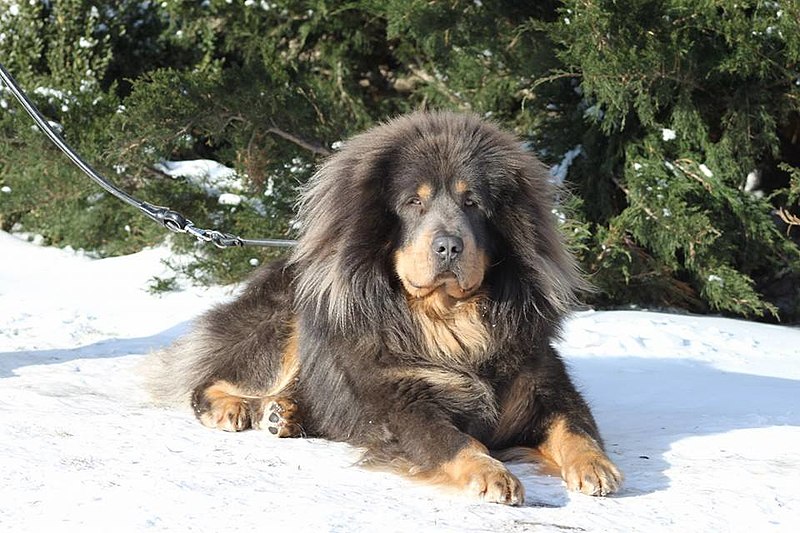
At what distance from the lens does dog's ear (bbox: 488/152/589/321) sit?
4.47 metres

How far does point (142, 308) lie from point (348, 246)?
5.08 m

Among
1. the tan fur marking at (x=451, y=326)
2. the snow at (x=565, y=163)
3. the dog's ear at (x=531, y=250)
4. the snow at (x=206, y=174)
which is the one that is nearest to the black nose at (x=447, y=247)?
the tan fur marking at (x=451, y=326)

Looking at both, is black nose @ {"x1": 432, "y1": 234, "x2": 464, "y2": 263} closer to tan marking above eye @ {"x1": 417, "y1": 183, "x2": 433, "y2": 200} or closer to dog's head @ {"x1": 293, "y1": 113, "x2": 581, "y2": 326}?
dog's head @ {"x1": 293, "y1": 113, "x2": 581, "y2": 326}

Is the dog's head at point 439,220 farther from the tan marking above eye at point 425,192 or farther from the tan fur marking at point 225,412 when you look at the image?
the tan fur marking at point 225,412

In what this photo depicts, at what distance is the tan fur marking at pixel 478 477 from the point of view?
3.59 metres

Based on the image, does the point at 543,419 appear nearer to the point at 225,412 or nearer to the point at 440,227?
the point at 440,227

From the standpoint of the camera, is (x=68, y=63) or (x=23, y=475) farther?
(x=68, y=63)

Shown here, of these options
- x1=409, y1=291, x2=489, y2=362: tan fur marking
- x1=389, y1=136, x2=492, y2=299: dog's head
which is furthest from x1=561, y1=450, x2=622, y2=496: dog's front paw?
x1=389, y1=136, x2=492, y2=299: dog's head

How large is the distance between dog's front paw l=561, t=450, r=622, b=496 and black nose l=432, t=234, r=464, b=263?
0.91m

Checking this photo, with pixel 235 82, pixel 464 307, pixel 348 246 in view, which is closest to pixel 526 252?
pixel 464 307

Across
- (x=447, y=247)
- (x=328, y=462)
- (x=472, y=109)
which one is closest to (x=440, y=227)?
(x=447, y=247)

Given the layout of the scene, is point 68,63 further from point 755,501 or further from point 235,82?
point 755,501

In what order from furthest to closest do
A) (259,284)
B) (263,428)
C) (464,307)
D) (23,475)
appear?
1. (259,284)
2. (263,428)
3. (464,307)
4. (23,475)

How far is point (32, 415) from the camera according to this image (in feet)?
15.1
